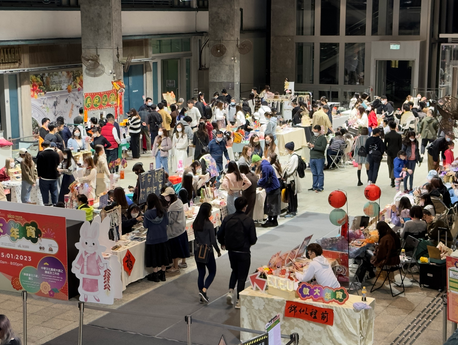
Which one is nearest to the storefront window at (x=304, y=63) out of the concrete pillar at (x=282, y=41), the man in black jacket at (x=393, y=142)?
the concrete pillar at (x=282, y=41)

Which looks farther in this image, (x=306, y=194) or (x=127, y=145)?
(x=127, y=145)

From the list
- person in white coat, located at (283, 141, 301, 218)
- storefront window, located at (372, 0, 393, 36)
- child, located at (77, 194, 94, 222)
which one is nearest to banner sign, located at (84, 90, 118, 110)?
person in white coat, located at (283, 141, 301, 218)

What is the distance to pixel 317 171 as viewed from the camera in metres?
15.2

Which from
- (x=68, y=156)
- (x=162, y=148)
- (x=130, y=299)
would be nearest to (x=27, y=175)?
(x=68, y=156)

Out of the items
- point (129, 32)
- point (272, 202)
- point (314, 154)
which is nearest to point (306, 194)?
point (314, 154)

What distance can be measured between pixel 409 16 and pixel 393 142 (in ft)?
56.9

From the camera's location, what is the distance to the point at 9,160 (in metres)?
13.3

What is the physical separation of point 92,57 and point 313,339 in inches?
590

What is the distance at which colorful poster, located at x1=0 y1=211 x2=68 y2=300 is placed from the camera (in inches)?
334

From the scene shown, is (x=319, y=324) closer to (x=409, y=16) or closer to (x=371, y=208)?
(x=371, y=208)

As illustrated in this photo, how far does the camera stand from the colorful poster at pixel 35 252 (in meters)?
8.49

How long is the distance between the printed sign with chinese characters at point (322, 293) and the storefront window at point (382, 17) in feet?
85.7

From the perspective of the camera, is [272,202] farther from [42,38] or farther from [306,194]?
[42,38]

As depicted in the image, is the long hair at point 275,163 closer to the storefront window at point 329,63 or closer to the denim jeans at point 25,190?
the denim jeans at point 25,190
